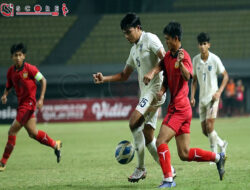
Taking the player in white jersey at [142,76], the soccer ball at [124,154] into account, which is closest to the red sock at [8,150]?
the soccer ball at [124,154]

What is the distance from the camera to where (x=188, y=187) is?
267 inches

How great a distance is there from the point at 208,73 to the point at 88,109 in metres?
15.6

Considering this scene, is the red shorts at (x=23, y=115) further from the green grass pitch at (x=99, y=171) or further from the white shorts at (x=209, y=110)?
the white shorts at (x=209, y=110)

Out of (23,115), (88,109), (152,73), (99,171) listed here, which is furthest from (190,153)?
(88,109)

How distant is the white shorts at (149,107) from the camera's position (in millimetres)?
7629

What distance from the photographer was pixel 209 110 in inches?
409

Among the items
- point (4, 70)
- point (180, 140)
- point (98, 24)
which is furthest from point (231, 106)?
point (180, 140)

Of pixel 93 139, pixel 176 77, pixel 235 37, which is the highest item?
pixel 235 37

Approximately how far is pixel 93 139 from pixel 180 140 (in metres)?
9.54

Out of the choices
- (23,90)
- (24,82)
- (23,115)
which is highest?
(24,82)

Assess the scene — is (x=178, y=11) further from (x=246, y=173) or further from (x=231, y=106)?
(x=246, y=173)

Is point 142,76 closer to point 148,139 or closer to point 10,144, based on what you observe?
point 148,139

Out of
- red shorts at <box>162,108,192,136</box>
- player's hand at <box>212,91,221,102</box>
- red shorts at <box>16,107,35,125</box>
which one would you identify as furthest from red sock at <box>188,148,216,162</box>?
red shorts at <box>16,107,35,125</box>

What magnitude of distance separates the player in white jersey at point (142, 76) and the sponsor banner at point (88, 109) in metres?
17.6
